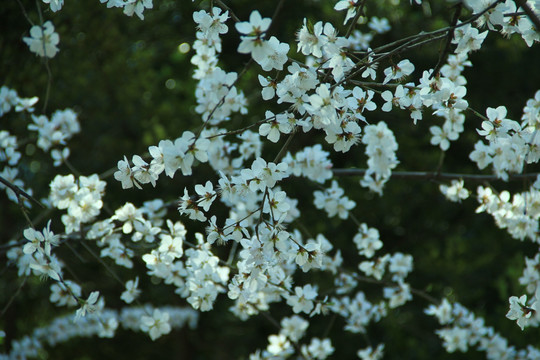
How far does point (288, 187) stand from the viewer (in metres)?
3.83

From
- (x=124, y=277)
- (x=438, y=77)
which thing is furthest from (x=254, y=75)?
(x=438, y=77)

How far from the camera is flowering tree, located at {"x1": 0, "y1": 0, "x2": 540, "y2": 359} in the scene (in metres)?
1.52

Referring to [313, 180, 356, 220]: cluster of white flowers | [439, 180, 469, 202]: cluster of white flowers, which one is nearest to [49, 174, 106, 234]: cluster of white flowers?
[313, 180, 356, 220]: cluster of white flowers

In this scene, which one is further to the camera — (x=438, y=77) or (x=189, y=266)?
(x=189, y=266)

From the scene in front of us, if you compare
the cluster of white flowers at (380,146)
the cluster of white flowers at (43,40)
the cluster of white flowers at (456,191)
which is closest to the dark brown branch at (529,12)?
the cluster of white flowers at (380,146)

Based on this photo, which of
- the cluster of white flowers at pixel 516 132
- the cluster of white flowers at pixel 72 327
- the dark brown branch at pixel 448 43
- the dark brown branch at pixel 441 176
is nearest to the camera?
the dark brown branch at pixel 448 43

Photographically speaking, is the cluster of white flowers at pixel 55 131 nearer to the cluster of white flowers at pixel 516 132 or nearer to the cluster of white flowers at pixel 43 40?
the cluster of white flowers at pixel 43 40

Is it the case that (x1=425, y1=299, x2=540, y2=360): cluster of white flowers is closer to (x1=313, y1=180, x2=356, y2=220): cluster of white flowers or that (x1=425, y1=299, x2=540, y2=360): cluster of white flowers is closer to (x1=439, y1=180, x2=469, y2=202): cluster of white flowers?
(x1=439, y1=180, x2=469, y2=202): cluster of white flowers

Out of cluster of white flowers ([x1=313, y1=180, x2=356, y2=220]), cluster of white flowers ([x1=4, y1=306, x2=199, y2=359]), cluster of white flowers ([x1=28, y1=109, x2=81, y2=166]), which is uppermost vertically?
cluster of white flowers ([x1=313, y1=180, x2=356, y2=220])

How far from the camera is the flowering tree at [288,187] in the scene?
1.52 metres

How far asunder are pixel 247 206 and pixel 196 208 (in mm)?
953

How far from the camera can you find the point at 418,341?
4414 mm

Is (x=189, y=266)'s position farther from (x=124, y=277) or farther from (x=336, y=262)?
(x=124, y=277)

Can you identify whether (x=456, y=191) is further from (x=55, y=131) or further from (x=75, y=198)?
(x=55, y=131)
